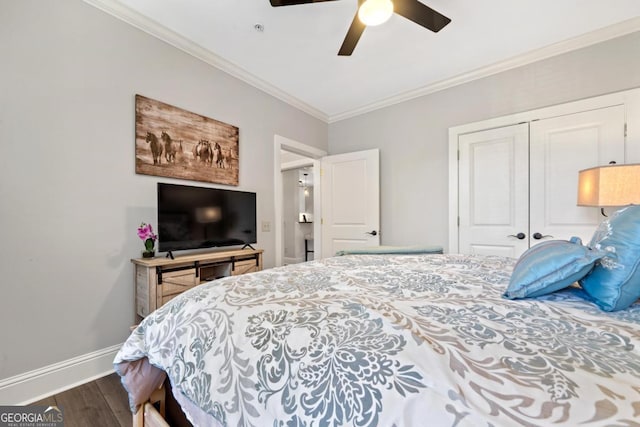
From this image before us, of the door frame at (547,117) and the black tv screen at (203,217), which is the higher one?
the door frame at (547,117)

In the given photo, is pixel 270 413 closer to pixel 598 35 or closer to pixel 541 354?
pixel 541 354

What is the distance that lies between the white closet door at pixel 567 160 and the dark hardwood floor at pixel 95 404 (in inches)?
137

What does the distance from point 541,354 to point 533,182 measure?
271 cm

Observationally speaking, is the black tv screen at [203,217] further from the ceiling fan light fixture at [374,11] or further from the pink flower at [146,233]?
the ceiling fan light fixture at [374,11]

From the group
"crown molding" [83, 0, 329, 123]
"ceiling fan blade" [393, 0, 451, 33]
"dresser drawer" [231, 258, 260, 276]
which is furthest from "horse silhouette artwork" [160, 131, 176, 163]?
"ceiling fan blade" [393, 0, 451, 33]

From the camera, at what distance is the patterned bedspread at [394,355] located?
0.42 meters

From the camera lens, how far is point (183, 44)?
2.34 meters

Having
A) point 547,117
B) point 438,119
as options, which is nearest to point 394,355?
point 547,117

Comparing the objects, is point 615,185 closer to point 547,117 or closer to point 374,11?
point 547,117

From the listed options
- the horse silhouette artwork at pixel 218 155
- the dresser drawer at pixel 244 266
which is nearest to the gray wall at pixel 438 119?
the dresser drawer at pixel 244 266

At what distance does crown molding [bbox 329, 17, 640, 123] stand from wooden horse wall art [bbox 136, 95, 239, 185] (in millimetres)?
2084

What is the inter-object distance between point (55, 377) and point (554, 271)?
2.72m

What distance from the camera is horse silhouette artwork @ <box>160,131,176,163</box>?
7.26 feet

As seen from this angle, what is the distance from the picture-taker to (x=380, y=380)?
488mm
